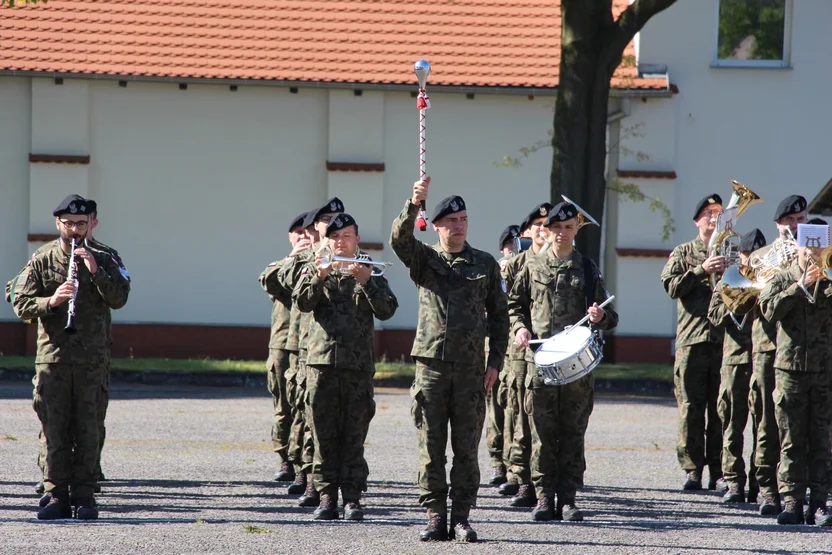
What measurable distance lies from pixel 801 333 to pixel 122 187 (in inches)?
623

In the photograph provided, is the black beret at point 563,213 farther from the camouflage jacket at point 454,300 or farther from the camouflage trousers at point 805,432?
the camouflage trousers at point 805,432

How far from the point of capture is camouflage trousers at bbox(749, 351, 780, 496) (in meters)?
10.4

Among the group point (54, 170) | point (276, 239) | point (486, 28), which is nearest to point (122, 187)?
point (54, 170)

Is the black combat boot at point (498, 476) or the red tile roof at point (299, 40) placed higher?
the red tile roof at point (299, 40)

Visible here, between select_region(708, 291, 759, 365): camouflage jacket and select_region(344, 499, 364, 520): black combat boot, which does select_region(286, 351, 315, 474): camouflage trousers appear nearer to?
select_region(344, 499, 364, 520): black combat boot

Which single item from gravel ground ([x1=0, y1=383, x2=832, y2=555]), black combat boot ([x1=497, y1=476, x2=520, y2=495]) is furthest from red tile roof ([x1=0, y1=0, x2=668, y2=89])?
black combat boot ([x1=497, y1=476, x2=520, y2=495])

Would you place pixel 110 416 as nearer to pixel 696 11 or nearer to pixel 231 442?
pixel 231 442

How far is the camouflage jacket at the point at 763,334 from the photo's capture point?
10281 mm

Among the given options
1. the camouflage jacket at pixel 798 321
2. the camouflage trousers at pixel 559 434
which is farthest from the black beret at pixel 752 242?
the camouflage trousers at pixel 559 434

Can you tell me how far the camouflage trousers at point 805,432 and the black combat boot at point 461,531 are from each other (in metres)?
2.52

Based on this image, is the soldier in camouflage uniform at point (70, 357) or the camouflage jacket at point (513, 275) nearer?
the soldier in camouflage uniform at point (70, 357)

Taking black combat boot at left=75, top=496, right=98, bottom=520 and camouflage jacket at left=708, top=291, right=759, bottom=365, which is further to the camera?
camouflage jacket at left=708, top=291, right=759, bottom=365

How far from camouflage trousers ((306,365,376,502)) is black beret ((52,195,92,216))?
6.57 ft

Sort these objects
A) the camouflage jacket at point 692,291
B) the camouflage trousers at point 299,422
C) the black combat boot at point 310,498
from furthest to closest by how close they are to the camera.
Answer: the camouflage jacket at point 692,291, the camouflage trousers at point 299,422, the black combat boot at point 310,498
